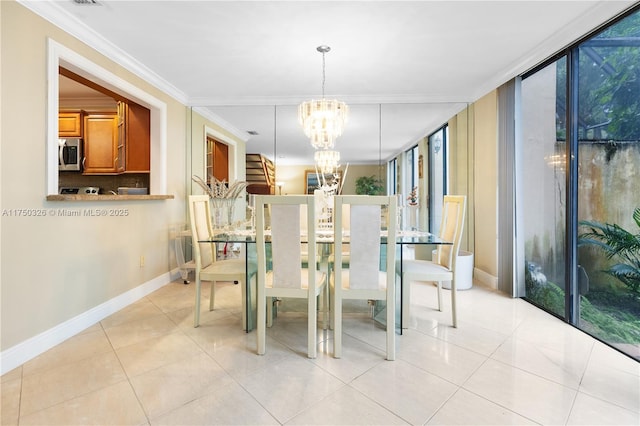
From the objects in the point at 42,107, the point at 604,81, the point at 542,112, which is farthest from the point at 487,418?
the point at 42,107

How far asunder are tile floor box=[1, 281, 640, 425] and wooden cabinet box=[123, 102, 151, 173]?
1.94 metres

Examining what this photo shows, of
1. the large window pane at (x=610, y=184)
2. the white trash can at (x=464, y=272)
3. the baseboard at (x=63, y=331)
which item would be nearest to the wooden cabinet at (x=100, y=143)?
the baseboard at (x=63, y=331)

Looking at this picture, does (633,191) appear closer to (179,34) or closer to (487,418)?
(487,418)

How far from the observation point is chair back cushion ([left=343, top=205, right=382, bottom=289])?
2.00 meters

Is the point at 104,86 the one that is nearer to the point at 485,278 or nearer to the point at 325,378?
the point at 325,378

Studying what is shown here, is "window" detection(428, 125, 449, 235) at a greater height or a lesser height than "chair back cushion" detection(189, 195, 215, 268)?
greater

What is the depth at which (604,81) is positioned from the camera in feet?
7.66

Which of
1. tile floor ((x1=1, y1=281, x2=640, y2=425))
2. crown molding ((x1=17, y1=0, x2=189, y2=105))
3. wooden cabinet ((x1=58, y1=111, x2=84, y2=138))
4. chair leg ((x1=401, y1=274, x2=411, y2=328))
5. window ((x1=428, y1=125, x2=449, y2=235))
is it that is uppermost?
crown molding ((x1=17, y1=0, x2=189, y2=105))

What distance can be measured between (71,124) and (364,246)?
4.43 metres

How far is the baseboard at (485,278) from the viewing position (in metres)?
3.59

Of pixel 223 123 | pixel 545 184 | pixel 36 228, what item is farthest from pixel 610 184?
pixel 223 123

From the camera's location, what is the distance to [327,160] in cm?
410

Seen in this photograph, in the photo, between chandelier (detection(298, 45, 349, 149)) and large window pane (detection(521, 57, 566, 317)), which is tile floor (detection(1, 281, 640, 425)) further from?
chandelier (detection(298, 45, 349, 149))

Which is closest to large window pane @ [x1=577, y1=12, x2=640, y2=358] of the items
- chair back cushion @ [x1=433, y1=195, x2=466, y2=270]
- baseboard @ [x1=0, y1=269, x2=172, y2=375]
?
chair back cushion @ [x1=433, y1=195, x2=466, y2=270]
